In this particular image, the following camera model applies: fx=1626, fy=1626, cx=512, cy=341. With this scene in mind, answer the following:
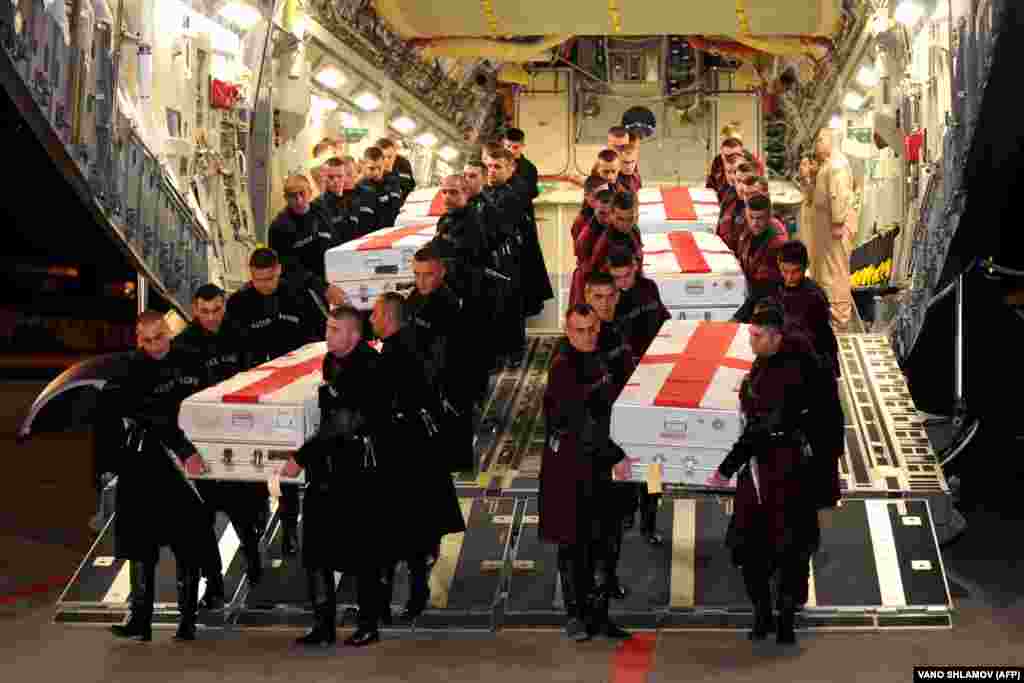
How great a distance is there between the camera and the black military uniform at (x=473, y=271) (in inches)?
408

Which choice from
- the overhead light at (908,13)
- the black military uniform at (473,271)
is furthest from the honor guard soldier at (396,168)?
the overhead light at (908,13)

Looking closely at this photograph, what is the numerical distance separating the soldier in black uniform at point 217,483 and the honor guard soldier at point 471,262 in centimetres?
177

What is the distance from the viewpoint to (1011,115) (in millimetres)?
10297

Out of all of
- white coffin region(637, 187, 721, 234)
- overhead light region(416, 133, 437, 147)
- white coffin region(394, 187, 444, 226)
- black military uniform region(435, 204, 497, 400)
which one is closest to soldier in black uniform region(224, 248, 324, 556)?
black military uniform region(435, 204, 497, 400)

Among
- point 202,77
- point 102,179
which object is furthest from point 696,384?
point 202,77

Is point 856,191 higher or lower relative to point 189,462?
higher

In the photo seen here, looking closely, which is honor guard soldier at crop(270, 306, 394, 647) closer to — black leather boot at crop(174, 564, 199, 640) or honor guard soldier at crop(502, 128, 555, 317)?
black leather boot at crop(174, 564, 199, 640)

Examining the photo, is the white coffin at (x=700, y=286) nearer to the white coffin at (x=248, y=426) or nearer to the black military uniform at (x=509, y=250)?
the black military uniform at (x=509, y=250)

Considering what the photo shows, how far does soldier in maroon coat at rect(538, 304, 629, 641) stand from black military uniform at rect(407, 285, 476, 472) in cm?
109

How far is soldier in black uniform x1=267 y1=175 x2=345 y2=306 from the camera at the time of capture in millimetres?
11727

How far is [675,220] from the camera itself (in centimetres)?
1302

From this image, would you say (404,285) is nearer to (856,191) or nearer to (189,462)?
(189,462)

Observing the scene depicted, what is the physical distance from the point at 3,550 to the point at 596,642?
4751 mm

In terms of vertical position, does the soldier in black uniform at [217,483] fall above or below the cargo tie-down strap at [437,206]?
below
